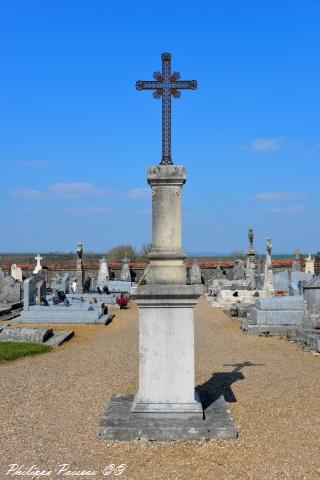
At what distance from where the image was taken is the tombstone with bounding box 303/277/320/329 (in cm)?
1359

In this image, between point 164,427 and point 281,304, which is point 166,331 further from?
point 281,304

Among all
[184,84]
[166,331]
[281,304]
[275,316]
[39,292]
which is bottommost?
[275,316]

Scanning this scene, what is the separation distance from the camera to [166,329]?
615 cm

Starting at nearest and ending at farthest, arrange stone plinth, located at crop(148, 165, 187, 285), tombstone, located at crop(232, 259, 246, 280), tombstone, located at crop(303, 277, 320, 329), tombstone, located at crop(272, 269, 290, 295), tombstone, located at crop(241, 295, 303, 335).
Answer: stone plinth, located at crop(148, 165, 187, 285) → tombstone, located at crop(303, 277, 320, 329) → tombstone, located at crop(241, 295, 303, 335) → tombstone, located at crop(272, 269, 290, 295) → tombstone, located at crop(232, 259, 246, 280)

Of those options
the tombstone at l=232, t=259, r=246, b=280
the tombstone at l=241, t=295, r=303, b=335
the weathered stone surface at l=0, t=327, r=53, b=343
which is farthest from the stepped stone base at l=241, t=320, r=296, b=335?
the tombstone at l=232, t=259, r=246, b=280

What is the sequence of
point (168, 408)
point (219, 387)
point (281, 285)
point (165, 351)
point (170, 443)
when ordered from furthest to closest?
1. point (281, 285)
2. point (219, 387)
3. point (165, 351)
4. point (168, 408)
5. point (170, 443)

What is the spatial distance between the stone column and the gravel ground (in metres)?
0.61

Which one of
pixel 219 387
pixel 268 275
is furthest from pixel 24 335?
pixel 268 275

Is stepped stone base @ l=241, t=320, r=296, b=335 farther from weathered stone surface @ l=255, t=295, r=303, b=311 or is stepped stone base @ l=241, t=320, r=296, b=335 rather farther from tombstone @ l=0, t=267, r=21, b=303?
tombstone @ l=0, t=267, r=21, b=303

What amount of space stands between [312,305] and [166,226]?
904cm

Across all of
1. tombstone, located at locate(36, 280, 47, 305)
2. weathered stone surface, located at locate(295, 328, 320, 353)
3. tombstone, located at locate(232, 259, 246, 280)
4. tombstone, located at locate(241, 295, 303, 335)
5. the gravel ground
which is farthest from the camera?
tombstone, located at locate(232, 259, 246, 280)

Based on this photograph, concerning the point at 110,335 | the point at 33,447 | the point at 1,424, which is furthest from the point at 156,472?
the point at 110,335

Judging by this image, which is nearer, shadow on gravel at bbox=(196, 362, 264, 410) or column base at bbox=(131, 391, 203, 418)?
column base at bbox=(131, 391, 203, 418)

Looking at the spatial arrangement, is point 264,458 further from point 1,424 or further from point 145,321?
point 1,424
